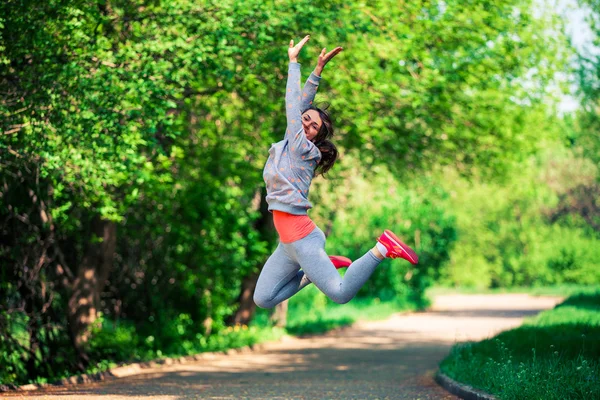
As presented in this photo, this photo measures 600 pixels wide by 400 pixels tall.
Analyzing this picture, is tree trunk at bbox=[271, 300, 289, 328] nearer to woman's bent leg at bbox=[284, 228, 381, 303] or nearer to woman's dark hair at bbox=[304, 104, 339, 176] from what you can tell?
woman's dark hair at bbox=[304, 104, 339, 176]

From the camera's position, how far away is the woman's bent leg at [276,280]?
21.2 ft

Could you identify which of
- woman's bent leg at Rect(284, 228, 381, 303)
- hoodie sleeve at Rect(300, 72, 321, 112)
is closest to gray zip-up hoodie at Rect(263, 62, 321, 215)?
hoodie sleeve at Rect(300, 72, 321, 112)

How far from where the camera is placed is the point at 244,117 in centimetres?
1606

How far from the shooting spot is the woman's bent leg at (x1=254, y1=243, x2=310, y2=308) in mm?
6457

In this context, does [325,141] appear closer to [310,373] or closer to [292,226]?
[292,226]

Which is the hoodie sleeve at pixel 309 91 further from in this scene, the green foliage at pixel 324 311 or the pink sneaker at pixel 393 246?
the green foliage at pixel 324 311

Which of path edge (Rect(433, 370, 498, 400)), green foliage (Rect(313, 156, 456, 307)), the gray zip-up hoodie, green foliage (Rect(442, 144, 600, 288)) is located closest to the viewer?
the gray zip-up hoodie

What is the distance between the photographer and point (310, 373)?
1230 centimetres

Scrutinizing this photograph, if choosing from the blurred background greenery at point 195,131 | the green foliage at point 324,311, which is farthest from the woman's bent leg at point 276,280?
the green foliage at point 324,311

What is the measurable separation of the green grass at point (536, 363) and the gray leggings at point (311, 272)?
2.02m

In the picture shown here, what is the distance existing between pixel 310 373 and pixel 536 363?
4.73 m

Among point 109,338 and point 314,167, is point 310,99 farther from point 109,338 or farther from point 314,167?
point 109,338

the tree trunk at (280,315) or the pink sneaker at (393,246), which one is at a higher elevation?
the pink sneaker at (393,246)

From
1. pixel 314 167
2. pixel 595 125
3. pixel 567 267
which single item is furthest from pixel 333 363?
pixel 567 267
